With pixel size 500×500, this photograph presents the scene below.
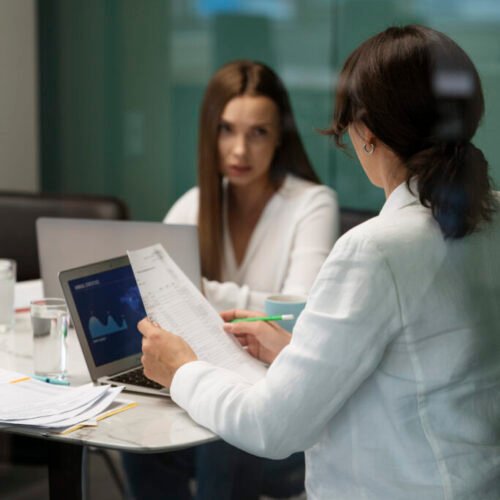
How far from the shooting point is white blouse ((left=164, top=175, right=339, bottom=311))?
2107 mm

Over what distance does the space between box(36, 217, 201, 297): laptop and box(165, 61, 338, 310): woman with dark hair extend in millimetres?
395

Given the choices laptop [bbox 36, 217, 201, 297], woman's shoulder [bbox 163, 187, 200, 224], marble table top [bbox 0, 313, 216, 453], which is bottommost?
marble table top [bbox 0, 313, 216, 453]

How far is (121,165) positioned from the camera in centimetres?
343

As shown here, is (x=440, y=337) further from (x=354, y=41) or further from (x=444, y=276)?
(x=354, y=41)

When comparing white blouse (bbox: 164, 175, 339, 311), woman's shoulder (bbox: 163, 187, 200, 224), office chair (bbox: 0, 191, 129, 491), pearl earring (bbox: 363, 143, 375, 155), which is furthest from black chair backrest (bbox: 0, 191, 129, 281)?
pearl earring (bbox: 363, 143, 375, 155)

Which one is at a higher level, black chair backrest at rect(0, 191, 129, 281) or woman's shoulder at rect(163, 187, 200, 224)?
woman's shoulder at rect(163, 187, 200, 224)

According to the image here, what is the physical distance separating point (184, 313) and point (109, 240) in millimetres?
365

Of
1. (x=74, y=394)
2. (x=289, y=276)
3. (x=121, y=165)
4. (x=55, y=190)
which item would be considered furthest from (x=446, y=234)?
(x=55, y=190)

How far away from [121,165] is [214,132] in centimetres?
128

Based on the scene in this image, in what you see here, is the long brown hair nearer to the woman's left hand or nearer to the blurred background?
the blurred background

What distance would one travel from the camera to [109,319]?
4.87 feet

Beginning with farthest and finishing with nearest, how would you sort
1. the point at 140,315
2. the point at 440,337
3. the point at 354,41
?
the point at 354,41
the point at 140,315
the point at 440,337

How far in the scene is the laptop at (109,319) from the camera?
1.43 meters

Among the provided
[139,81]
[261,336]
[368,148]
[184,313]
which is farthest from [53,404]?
[139,81]
